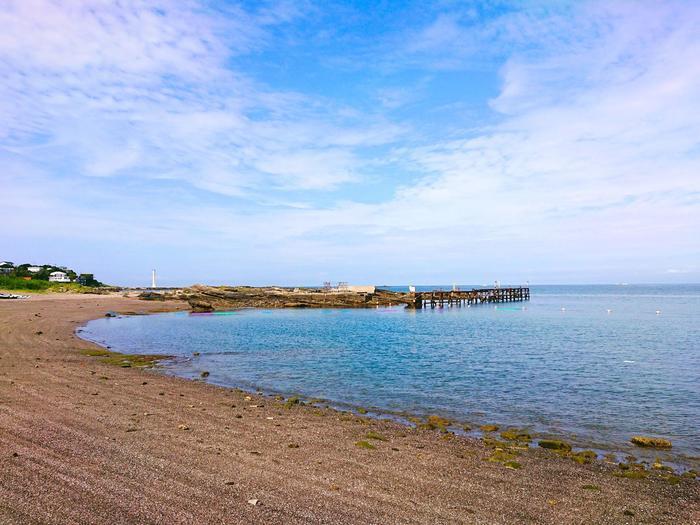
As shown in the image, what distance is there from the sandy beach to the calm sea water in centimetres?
395

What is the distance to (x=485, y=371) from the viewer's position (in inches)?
956

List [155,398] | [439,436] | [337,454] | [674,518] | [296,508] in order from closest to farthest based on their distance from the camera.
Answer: [296,508]
[674,518]
[337,454]
[439,436]
[155,398]

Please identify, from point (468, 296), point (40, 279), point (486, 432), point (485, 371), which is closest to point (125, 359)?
point (485, 371)

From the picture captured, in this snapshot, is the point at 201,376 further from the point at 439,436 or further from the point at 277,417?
the point at 439,436

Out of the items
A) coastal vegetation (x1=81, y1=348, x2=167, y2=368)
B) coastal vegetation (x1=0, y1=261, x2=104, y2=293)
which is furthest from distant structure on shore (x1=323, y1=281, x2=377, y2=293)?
coastal vegetation (x1=81, y1=348, x2=167, y2=368)

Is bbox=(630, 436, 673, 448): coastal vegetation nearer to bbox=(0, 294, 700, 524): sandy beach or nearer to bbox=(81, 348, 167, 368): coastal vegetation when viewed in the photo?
bbox=(0, 294, 700, 524): sandy beach

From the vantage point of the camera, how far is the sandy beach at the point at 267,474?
23.5 feet

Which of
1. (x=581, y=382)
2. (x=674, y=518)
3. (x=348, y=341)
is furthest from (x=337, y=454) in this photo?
(x=348, y=341)

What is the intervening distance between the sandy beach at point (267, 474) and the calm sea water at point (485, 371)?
3.95m

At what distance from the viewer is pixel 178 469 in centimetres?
872

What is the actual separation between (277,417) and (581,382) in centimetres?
1483

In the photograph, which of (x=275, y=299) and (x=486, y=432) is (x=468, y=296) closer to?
(x=275, y=299)

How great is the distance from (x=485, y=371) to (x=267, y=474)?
17758 mm

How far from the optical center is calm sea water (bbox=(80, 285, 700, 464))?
1551cm
